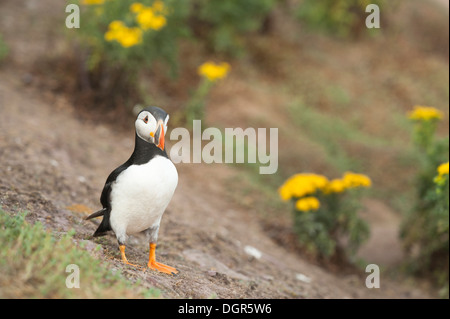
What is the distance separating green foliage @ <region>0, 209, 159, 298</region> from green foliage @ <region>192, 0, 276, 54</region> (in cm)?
981

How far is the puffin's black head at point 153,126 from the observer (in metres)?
3.40

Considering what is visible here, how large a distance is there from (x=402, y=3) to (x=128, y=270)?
1748 cm

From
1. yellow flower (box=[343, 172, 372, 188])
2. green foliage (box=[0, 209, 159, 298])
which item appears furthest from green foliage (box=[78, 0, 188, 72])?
green foliage (box=[0, 209, 159, 298])

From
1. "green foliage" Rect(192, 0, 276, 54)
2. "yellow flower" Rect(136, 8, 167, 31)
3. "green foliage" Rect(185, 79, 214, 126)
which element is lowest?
"green foliage" Rect(185, 79, 214, 126)

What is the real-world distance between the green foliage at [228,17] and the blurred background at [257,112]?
4 cm

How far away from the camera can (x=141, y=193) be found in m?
3.49

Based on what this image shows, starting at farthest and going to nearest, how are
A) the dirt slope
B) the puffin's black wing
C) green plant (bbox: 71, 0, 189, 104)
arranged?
green plant (bbox: 71, 0, 189, 104) < the dirt slope < the puffin's black wing

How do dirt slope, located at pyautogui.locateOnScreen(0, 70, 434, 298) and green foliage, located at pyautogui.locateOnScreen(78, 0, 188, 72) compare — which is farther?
green foliage, located at pyautogui.locateOnScreen(78, 0, 188, 72)

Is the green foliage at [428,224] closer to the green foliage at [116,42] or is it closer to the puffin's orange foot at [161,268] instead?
the puffin's orange foot at [161,268]

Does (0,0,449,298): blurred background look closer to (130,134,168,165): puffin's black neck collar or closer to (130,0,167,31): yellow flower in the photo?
(130,0,167,31): yellow flower

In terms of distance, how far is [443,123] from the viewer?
13406 millimetres

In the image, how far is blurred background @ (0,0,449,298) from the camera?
654cm

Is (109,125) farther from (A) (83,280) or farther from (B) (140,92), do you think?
(A) (83,280)
